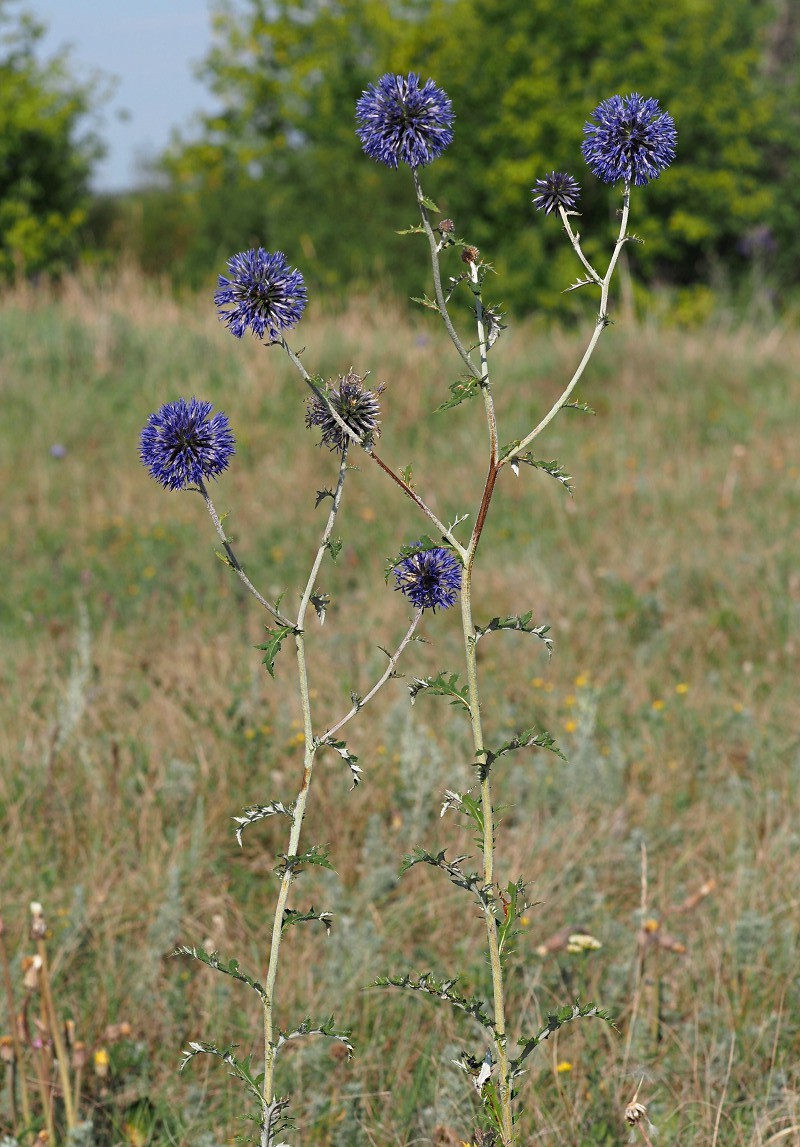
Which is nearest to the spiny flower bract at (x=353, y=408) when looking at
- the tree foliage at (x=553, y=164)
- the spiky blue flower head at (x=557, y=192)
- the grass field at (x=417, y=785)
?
the grass field at (x=417, y=785)

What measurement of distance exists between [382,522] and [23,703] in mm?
2760

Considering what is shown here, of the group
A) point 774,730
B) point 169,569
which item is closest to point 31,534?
point 169,569

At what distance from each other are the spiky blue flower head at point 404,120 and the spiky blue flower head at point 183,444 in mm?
409

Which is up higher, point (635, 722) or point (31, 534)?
point (31, 534)

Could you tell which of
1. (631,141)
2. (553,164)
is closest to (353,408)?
(631,141)

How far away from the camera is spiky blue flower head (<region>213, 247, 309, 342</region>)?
1434 mm

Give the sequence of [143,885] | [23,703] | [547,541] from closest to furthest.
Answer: [143,885] < [23,703] < [547,541]

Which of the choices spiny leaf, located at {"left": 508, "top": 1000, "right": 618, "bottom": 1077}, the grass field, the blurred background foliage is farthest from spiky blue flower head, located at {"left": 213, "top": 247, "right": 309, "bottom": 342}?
the blurred background foliage

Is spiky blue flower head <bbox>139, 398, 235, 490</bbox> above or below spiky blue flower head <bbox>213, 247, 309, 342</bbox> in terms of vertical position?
below

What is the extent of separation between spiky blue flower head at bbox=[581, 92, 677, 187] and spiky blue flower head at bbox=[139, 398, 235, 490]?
62 cm

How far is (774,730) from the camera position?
373 cm

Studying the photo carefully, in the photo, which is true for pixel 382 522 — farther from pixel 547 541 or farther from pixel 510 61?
pixel 510 61

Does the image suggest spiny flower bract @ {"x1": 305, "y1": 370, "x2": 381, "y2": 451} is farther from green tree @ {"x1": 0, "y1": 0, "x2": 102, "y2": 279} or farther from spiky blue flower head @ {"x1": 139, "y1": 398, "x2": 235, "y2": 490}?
green tree @ {"x1": 0, "y1": 0, "x2": 102, "y2": 279}

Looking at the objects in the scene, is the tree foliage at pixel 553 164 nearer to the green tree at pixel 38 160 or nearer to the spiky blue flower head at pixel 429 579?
the green tree at pixel 38 160
